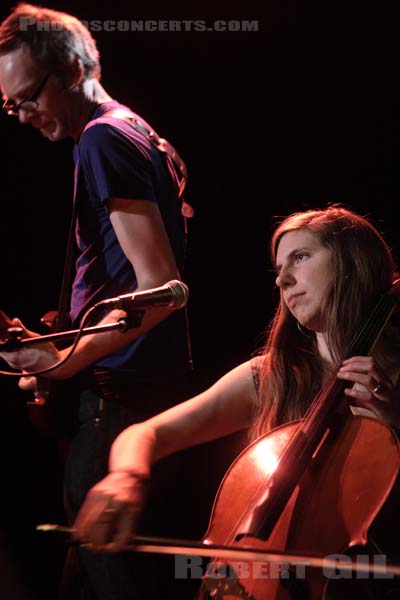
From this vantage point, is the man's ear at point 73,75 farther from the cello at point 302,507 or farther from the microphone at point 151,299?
the cello at point 302,507

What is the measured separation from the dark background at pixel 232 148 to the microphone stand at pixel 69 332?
1.33m

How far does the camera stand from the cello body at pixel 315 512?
4.48ft

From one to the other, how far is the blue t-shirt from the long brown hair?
277 millimetres

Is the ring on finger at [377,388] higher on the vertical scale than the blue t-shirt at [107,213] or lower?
lower

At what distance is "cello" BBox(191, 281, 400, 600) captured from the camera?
1376mm

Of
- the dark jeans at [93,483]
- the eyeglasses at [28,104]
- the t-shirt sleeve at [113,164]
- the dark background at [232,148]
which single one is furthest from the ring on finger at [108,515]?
the dark background at [232,148]

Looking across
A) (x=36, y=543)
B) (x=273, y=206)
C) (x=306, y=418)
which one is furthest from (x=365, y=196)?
(x=36, y=543)

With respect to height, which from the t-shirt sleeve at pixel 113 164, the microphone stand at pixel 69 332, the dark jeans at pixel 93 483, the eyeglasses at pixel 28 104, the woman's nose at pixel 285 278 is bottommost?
the dark jeans at pixel 93 483

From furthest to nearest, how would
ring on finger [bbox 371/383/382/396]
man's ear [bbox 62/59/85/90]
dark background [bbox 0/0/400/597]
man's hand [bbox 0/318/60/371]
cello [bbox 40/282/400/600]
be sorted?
dark background [bbox 0/0/400/597], man's ear [bbox 62/59/85/90], man's hand [bbox 0/318/60/371], ring on finger [bbox 371/383/382/396], cello [bbox 40/282/400/600]

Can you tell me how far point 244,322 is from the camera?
9.85ft

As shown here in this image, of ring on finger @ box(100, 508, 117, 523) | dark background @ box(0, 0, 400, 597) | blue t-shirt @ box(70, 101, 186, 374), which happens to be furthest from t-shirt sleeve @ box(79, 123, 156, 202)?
dark background @ box(0, 0, 400, 597)

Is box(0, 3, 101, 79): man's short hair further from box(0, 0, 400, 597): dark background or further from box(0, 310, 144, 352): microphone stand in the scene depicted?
box(0, 0, 400, 597): dark background

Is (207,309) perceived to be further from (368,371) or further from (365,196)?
(368,371)

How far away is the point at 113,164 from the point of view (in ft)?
6.26
